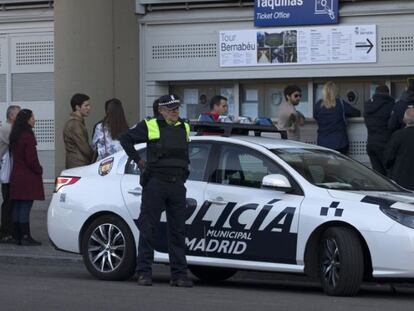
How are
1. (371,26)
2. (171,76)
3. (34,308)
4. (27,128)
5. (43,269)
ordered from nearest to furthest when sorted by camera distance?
(34,308)
(43,269)
(27,128)
(371,26)
(171,76)

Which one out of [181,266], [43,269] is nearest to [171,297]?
[181,266]

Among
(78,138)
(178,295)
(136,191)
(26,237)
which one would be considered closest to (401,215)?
(178,295)

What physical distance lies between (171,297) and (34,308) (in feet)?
4.64

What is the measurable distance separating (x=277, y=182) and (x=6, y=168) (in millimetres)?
5366

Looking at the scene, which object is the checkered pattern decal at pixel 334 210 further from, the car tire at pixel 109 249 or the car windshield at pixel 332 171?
the car tire at pixel 109 249

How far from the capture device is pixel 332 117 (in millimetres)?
16500

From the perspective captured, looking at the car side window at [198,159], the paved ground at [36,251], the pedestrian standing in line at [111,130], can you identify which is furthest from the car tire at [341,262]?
the pedestrian standing in line at [111,130]

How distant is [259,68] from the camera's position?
697 inches

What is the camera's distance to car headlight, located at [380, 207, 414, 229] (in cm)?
1002

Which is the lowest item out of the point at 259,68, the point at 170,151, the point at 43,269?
the point at 43,269

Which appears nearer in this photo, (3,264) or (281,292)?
(281,292)

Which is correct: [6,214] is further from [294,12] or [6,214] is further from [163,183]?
[294,12]

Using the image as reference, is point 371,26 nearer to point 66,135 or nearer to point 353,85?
point 353,85

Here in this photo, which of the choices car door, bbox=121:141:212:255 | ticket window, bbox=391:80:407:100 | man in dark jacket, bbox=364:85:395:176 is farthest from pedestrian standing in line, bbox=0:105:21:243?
ticket window, bbox=391:80:407:100
